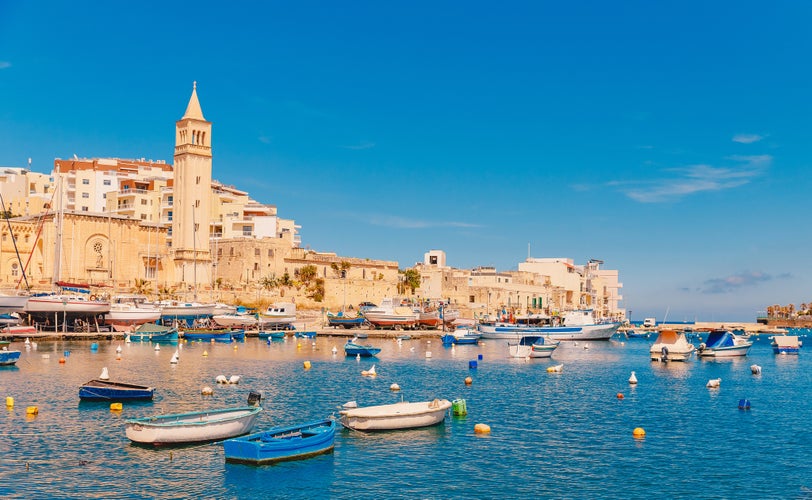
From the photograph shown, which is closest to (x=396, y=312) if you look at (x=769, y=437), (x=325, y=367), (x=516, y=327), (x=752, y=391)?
(x=516, y=327)

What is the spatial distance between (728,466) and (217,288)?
249 feet

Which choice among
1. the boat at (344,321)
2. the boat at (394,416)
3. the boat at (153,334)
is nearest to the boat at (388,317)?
the boat at (344,321)

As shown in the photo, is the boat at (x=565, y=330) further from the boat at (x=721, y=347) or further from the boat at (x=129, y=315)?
the boat at (x=129, y=315)

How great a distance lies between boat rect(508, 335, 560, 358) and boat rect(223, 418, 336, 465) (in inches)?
1586

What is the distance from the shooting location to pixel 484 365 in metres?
59.0

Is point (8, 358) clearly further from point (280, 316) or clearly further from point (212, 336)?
point (280, 316)

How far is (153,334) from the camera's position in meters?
71.6

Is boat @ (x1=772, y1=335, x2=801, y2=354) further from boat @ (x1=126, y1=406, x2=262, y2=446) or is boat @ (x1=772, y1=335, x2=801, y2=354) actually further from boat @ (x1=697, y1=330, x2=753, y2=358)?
boat @ (x1=126, y1=406, x2=262, y2=446)

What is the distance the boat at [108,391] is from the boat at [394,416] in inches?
402

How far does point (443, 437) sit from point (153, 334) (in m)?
48.0

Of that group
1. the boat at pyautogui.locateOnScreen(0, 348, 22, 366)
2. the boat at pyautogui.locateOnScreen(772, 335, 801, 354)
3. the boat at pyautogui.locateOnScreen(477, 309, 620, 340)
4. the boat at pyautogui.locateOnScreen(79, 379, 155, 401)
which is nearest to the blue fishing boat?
the boat at pyautogui.locateOnScreen(477, 309, 620, 340)

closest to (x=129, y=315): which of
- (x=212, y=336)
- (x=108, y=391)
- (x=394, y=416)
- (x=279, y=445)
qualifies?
(x=212, y=336)

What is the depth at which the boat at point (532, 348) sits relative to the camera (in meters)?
65.2

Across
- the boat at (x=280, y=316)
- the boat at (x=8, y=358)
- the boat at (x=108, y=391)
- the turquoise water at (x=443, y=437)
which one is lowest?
the turquoise water at (x=443, y=437)
